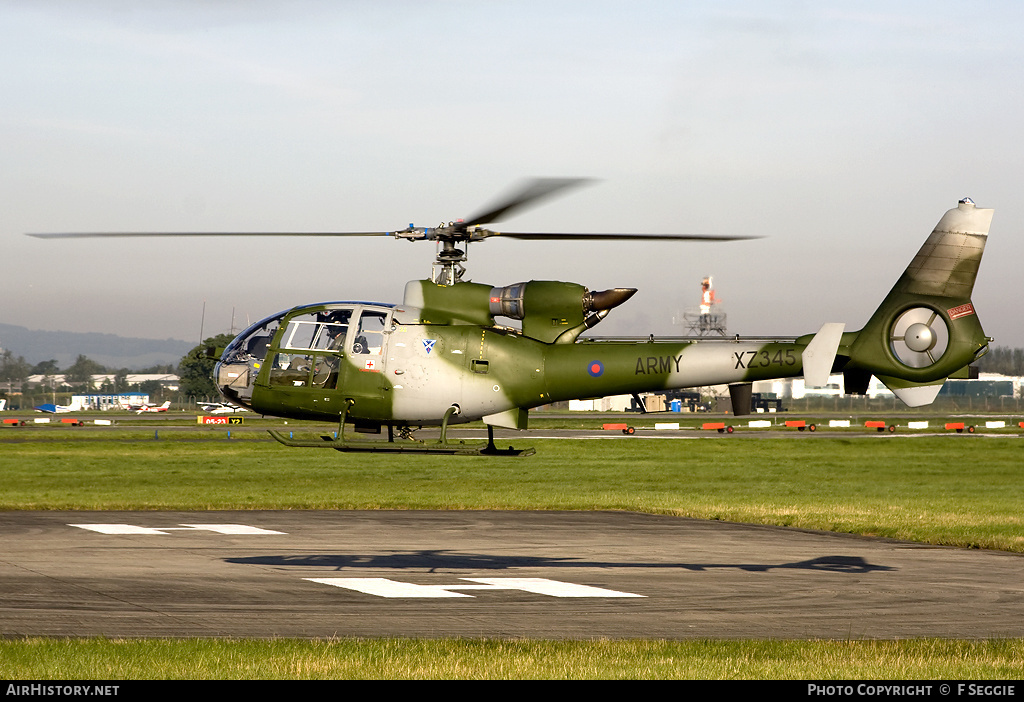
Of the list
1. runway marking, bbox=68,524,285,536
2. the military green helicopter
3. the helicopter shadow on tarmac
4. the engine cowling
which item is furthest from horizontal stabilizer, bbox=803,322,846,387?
runway marking, bbox=68,524,285,536

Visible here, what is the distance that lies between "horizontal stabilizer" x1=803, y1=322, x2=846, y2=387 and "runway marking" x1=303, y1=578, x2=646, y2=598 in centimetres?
597

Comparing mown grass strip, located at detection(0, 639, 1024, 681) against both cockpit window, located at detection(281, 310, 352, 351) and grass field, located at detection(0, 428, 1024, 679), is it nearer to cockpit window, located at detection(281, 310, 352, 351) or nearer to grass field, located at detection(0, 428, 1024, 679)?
grass field, located at detection(0, 428, 1024, 679)

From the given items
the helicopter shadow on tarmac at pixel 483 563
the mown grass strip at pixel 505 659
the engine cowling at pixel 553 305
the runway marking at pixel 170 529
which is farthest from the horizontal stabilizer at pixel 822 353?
the runway marking at pixel 170 529

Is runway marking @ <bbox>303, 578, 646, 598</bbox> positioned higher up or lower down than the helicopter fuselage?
lower down

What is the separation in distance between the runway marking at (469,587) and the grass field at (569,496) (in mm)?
5793

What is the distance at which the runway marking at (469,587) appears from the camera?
24453 mm

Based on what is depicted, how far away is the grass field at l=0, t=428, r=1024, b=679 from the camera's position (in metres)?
16.7

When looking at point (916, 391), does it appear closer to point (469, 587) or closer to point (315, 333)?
point (469, 587)

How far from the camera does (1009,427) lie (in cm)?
10544

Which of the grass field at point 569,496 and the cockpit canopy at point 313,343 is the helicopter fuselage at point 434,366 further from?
the grass field at point 569,496

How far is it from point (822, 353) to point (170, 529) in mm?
21914
